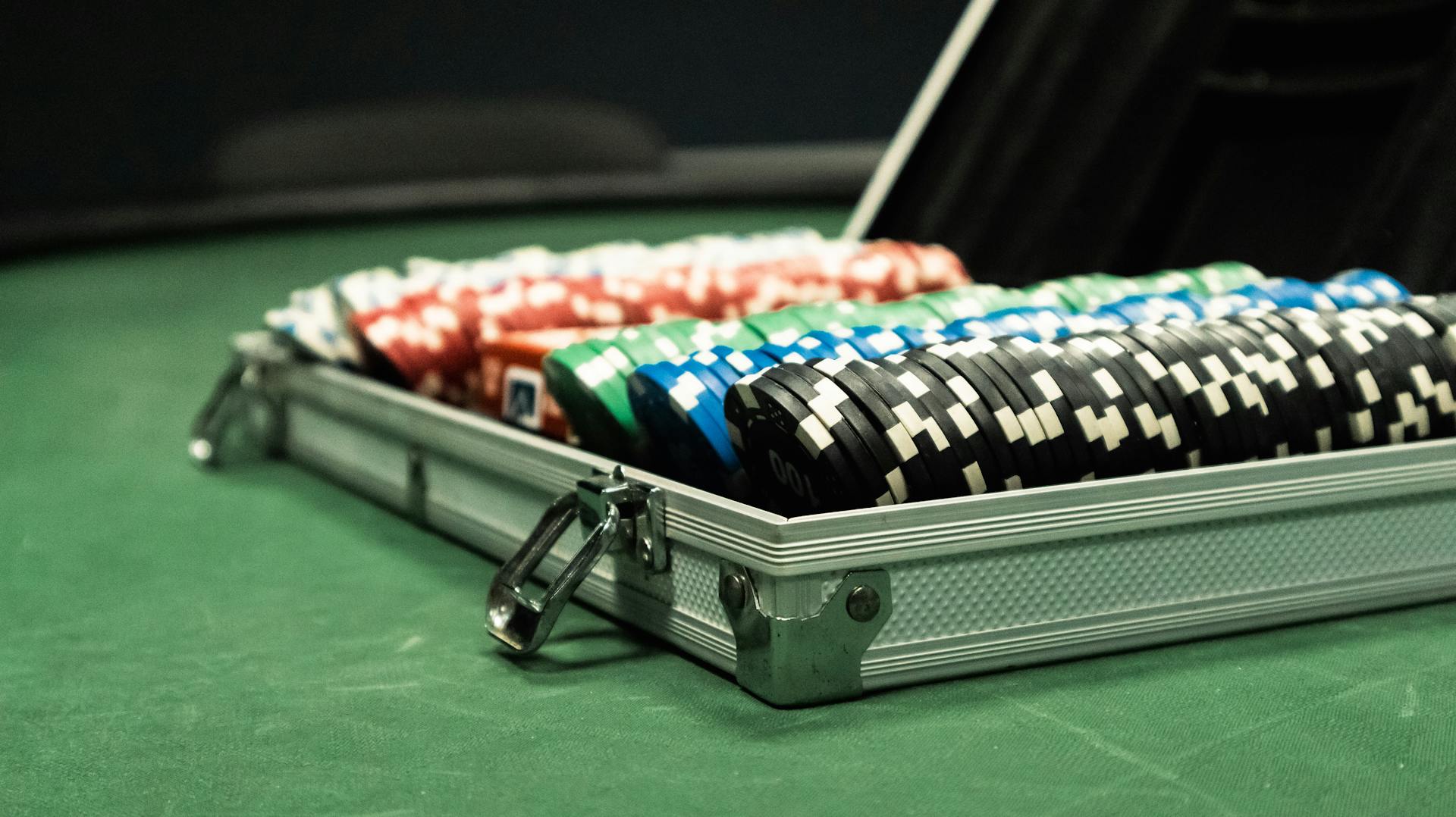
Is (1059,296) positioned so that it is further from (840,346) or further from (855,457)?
(855,457)

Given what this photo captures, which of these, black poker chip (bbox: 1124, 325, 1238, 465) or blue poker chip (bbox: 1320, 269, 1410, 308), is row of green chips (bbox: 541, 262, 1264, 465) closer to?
blue poker chip (bbox: 1320, 269, 1410, 308)

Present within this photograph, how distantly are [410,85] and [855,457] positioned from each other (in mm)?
7796

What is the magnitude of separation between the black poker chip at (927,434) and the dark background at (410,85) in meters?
6.70

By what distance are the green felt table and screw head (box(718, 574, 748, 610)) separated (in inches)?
4.7

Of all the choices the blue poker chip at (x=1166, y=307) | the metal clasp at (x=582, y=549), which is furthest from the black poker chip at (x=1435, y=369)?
the metal clasp at (x=582, y=549)

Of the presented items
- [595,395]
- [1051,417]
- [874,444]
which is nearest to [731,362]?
[595,395]

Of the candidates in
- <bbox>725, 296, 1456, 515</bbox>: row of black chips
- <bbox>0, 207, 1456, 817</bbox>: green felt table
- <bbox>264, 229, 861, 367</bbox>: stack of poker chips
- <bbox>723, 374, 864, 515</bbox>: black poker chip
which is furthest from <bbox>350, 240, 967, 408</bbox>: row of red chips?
<bbox>725, 296, 1456, 515</bbox>: row of black chips

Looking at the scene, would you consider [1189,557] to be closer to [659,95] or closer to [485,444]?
[485,444]

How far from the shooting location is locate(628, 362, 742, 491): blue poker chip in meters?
2.08

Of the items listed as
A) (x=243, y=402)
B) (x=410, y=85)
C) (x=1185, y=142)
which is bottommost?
(x=243, y=402)

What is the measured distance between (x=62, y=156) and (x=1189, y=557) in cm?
763

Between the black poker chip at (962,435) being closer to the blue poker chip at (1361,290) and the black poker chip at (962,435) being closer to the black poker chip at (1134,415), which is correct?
the black poker chip at (1134,415)

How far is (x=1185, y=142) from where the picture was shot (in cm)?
382

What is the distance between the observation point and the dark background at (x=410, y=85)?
8.18m
